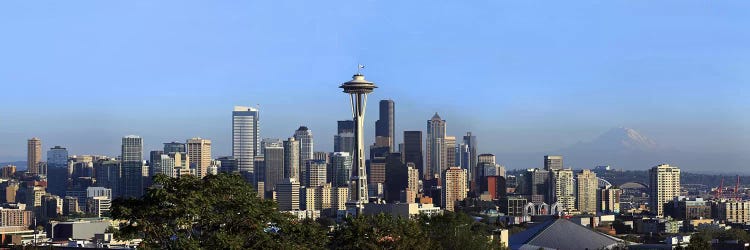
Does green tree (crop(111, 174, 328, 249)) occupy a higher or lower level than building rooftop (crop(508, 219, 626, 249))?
higher

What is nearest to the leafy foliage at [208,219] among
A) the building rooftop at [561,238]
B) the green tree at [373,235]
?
the green tree at [373,235]

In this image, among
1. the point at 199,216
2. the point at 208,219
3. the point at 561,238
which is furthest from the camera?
the point at 561,238

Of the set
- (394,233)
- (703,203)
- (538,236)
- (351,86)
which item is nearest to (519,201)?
(703,203)

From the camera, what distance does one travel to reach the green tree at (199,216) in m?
32.9

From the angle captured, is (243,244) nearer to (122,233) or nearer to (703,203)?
(122,233)

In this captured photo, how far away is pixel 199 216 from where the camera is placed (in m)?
33.6

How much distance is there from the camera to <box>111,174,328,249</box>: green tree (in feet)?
108

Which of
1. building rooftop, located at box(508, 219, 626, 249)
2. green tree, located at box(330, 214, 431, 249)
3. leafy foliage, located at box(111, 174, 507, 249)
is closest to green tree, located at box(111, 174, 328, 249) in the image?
leafy foliage, located at box(111, 174, 507, 249)

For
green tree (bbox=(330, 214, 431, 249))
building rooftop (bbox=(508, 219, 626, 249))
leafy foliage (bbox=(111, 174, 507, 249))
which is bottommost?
building rooftop (bbox=(508, 219, 626, 249))

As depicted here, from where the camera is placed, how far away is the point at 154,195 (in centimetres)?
3300

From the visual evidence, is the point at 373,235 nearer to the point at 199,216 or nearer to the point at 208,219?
the point at 208,219

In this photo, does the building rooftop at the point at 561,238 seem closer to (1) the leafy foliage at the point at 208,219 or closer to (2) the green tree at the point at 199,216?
(1) the leafy foliage at the point at 208,219

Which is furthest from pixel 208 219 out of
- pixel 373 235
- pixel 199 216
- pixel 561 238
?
pixel 561 238

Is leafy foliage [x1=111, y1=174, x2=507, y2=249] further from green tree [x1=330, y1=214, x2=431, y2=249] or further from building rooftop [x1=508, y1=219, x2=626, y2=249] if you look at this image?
building rooftop [x1=508, y1=219, x2=626, y2=249]
